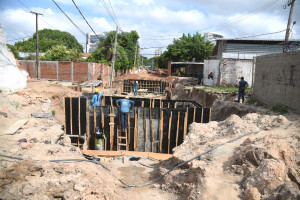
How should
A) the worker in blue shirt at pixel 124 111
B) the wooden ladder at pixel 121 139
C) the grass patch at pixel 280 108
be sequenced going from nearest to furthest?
the grass patch at pixel 280 108, the worker in blue shirt at pixel 124 111, the wooden ladder at pixel 121 139

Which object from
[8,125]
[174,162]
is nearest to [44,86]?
[8,125]

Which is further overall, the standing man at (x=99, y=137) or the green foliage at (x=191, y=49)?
the green foliage at (x=191, y=49)

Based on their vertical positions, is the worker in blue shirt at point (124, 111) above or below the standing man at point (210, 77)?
below

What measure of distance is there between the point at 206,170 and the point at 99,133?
5.29 metres

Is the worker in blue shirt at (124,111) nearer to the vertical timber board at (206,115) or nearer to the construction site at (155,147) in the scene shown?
the construction site at (155,147)

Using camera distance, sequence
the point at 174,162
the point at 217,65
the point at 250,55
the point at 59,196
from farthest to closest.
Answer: the point at 250,55, the point at 217,65, the point at 174,162, the point at 59,196

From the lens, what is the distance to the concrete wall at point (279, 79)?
8156 millimetres

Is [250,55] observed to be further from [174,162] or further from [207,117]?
[174,162]

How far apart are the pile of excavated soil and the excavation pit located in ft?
8.82

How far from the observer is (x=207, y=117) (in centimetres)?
901

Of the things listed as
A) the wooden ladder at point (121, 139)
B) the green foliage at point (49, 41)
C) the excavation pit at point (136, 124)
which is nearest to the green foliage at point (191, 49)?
the green foliage at point (49, 41)

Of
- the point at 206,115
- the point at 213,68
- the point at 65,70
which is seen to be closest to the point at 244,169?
the point at 206,115

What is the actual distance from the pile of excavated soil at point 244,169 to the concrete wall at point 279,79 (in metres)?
2.83

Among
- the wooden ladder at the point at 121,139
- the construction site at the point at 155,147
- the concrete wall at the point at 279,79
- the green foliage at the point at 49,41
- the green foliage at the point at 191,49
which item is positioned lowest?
the wooden ladder at the point at 121,139
